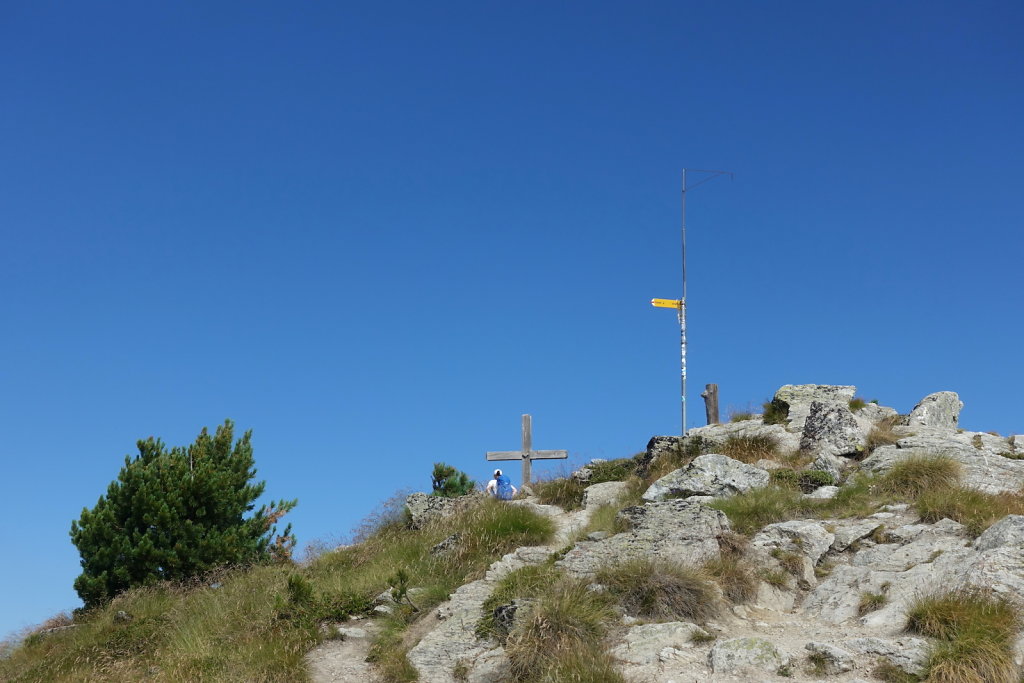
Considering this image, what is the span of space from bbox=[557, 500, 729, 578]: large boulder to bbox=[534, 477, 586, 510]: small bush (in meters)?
4.22

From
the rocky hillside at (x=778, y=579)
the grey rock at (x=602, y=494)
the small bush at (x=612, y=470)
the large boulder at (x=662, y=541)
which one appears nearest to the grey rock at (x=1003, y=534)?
the rocky hillside at (x=778, y=579)

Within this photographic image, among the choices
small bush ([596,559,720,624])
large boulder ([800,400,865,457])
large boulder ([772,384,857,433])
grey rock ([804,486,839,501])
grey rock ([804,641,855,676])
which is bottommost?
grey rock ([804,641,855,676])

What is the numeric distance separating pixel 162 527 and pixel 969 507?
1533cm

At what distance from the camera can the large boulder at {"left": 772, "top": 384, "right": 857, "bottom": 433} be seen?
20.6 m

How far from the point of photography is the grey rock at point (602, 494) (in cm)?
1755

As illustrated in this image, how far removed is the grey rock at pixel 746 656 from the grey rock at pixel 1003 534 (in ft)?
11.6

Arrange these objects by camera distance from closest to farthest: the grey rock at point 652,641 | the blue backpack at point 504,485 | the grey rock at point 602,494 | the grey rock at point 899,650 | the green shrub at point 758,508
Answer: the grey rock at point 899,650
the grey rock at point 652,641
the green shrub at point 758,508
the grey rock at point 602,494
the blue backpack at point 504,485

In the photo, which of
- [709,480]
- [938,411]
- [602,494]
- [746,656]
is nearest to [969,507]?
[709,480]

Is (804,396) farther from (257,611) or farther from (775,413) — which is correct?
(257,611)

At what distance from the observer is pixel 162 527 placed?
1895cm

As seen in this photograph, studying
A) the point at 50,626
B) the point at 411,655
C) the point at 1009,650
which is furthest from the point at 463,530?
the point at 50,626

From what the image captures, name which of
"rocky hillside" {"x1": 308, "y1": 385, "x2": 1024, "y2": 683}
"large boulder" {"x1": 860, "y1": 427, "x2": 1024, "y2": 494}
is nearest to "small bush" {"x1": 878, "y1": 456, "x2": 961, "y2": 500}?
"rocky hillside" {"x1": 308, "y1": 385, "x2": 1024, "y2": 683}

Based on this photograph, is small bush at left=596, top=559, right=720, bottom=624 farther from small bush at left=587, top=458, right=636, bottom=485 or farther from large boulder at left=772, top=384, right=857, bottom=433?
large boulder at left=772, top=384, right=857, bottom=433

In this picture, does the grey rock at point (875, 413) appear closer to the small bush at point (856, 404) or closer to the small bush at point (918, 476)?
the small bush at point (856, 404)
